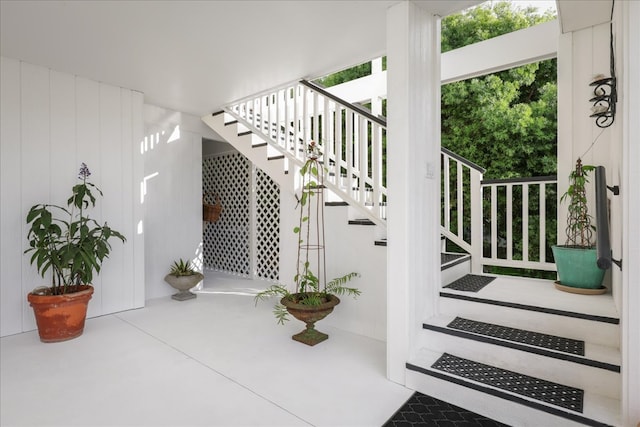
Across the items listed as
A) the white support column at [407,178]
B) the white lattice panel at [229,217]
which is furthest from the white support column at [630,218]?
the white lattice panel at [229,217]

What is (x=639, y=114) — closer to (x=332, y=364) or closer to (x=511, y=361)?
(x=511, y=361)

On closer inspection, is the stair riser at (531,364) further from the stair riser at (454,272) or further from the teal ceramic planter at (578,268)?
the teal ceramic planter at (578,268)

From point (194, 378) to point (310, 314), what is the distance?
0.98 meters

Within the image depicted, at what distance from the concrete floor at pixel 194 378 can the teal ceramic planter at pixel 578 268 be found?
1.53m

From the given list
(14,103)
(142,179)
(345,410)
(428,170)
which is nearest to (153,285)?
(142,179)

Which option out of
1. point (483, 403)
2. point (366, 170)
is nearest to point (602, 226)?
point (483, 403)

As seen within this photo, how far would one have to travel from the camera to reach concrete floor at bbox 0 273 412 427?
6.34 ft

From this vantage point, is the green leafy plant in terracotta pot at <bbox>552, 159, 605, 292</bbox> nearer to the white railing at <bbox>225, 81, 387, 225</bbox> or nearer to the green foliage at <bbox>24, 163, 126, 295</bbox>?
the white railing at <bbox>225, 81, 387, 225</bbox>

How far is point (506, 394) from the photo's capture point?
1.83 m

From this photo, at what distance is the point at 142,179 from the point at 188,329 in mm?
1985

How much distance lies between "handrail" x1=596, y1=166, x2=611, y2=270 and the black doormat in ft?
3.34

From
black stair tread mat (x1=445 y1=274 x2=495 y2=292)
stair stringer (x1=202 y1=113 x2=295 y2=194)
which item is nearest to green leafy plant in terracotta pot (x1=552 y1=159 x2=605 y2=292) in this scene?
black stair tread mat (x1=445 y1=274 x2=495 y2=292)

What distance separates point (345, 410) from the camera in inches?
77.5

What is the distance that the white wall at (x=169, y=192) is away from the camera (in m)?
4.54
